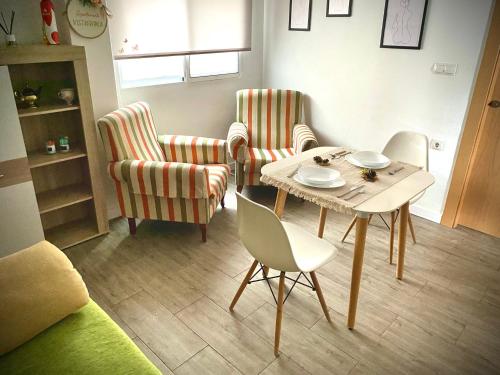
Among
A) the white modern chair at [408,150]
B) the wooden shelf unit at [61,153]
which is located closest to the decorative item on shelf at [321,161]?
the white modern chair at [408,150]

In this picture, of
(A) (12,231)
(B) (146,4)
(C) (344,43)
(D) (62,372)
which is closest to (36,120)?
(A) (12,231)

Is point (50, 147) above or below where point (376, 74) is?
below

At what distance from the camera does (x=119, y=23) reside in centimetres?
284

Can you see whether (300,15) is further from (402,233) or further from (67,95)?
(402,233)

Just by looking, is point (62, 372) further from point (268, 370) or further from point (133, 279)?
point (133, 279)

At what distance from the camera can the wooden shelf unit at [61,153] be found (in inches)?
94.0

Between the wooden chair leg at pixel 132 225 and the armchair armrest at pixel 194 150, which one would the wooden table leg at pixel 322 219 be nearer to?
the armchair armrest at pixel 194 150

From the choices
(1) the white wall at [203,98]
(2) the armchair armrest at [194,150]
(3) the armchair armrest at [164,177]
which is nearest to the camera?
(3) the armchair armrest at [164,177]

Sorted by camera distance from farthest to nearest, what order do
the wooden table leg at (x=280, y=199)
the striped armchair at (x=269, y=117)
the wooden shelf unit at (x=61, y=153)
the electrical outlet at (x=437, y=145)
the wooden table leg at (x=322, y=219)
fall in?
1. the striped armchair at (x=269, y=117)
2. the electrical outlet at (x=437, y=145)
3. the wooden table leg at (x=322, y=219)
4. the wooden shelf unit at (x=61, y=153)
5. the wooden table leg at (x=280, y=199)

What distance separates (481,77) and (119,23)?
2.61 metres

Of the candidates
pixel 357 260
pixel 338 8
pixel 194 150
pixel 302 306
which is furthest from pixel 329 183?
pixel 338 8

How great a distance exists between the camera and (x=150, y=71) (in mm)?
3281

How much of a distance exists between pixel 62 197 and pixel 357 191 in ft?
6.56

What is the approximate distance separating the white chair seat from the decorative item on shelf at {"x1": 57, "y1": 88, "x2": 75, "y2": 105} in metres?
1.65
